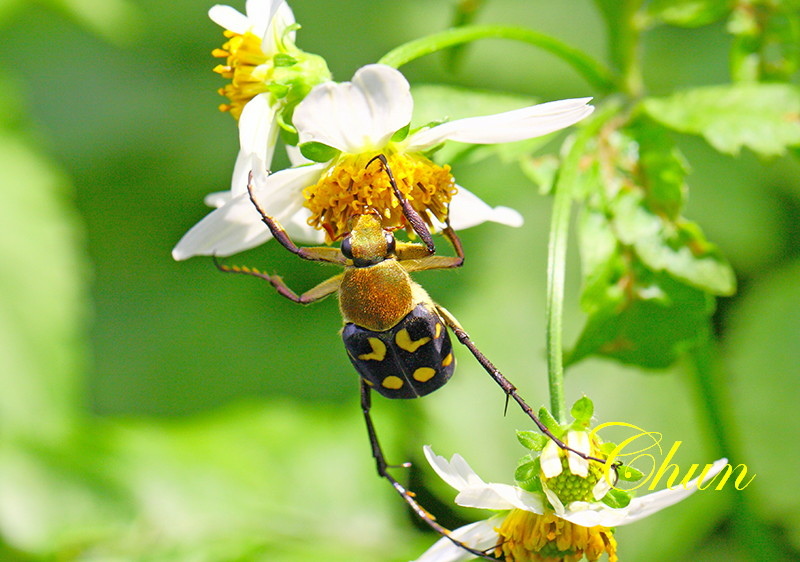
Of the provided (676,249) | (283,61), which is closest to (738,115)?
(676,249)

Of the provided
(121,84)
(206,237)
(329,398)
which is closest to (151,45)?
(121,84)

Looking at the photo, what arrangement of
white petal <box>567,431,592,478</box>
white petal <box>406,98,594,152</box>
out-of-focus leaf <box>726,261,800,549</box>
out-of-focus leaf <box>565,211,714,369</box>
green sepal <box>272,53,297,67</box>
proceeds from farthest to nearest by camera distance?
out-of-focus leaf <box>726,261,800,549</box>
out-of-focus leaf <box>565,211,714,369</box>
green sepal <box>272,53,297,67</box>
white petal <box>406,98,594,152</box>
white petal <box>567,431,592,478</box>


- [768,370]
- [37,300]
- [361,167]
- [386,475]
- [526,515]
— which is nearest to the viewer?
[526,515]

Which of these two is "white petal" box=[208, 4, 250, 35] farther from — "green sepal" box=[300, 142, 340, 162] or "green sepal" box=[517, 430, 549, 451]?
"green sepal" box=[517, 430, 549, 451]

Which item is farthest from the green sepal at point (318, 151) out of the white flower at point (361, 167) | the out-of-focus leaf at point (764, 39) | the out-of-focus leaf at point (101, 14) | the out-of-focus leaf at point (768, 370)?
the out-of-focus leaf at point (768, 370)

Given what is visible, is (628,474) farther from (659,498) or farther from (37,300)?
(37,300)

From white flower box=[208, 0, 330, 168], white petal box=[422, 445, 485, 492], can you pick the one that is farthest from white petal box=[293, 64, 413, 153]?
white petal box=[422, 445, 485, 492]

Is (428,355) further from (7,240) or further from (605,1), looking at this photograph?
(7,240)

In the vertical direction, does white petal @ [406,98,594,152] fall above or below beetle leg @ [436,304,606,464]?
above
